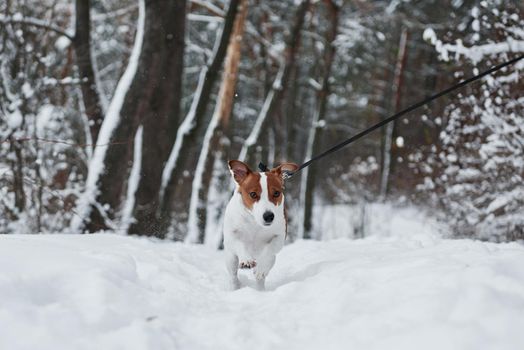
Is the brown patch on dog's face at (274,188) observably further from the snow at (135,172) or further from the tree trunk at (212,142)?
the tree trunk at (212,142)

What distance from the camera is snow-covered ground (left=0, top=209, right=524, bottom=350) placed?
219 centimetres

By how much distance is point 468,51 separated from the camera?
7.17 m

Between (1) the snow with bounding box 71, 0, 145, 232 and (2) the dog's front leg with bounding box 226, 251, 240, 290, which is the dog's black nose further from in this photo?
(1) the snow with bounding box 71, 0, 145, 232

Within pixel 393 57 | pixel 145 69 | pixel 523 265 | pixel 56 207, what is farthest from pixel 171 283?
pixel 393 57

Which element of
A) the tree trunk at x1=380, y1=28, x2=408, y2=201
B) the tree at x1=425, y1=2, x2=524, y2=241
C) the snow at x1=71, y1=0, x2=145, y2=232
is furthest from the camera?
the tree trunk at x1=380, y1=28, x2=408, y2=201

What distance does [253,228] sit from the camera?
398 centimetres

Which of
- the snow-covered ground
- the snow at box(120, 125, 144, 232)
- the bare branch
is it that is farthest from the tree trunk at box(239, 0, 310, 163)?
the snow-covered ground

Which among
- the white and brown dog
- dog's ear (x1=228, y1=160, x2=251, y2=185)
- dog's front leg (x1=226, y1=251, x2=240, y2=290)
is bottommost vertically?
dog's front leg (x1=226, y1=251, x2=240, y2=290)

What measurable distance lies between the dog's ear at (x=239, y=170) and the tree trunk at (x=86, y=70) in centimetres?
481

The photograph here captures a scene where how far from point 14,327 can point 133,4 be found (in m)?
10.5

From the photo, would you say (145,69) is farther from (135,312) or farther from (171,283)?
(135,312)

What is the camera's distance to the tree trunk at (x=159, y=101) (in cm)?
755

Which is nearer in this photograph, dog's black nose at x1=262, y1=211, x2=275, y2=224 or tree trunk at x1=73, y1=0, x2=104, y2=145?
dog's black nose at x1=262, y1=211, x2=275, y2=224

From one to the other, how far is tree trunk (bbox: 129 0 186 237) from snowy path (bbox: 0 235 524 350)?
416cm
